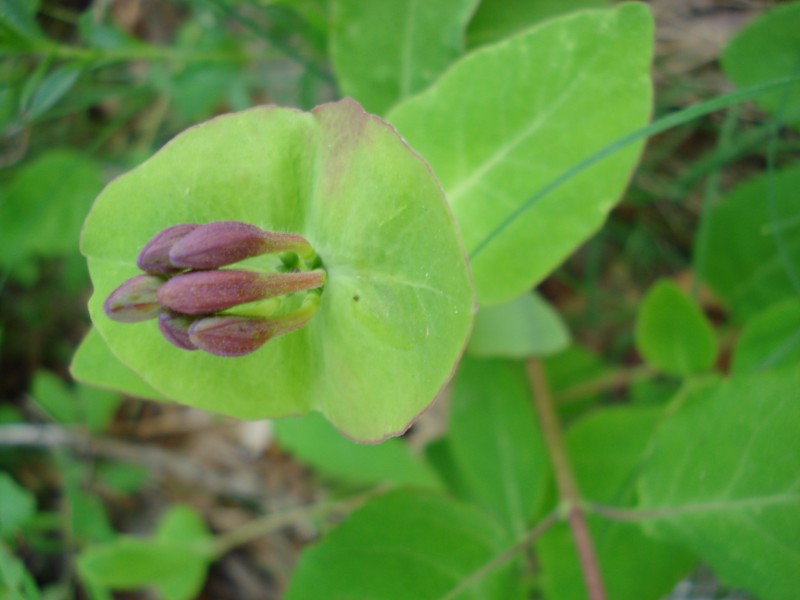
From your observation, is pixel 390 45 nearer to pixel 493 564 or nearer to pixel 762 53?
pixel 762 53

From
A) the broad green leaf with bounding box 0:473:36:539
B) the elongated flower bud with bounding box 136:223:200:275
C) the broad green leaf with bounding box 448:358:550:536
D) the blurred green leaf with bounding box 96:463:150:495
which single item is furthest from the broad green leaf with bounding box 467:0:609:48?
the blurred green leaf with bounding box 96:463:150:495

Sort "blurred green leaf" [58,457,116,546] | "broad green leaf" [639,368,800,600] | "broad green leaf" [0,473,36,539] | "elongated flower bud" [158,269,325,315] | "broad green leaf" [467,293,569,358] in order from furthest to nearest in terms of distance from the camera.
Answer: "blurred green leaf" [58,457,116,546] < "broad green leaf" [0,473,36,539] < "broad green leaf" [467,293,569,358] < "broad green leaf" [639,368,800,600] < "elongated flower bud" [158,269,325,315]

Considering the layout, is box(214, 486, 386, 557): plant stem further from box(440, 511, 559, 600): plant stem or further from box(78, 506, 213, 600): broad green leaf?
box(440, 511, 559, 600): plant stem

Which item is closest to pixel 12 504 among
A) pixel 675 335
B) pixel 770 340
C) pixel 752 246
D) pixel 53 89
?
pixel 53 89

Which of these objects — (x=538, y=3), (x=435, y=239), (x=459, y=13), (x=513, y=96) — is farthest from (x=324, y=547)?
(x=538, y=3)

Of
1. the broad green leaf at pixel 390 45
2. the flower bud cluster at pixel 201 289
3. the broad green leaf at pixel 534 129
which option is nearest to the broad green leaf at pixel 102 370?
the flower bud cluster at pixel 201 289

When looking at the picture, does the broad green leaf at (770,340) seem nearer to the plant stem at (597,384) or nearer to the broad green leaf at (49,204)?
the plant stem at (597,384)
